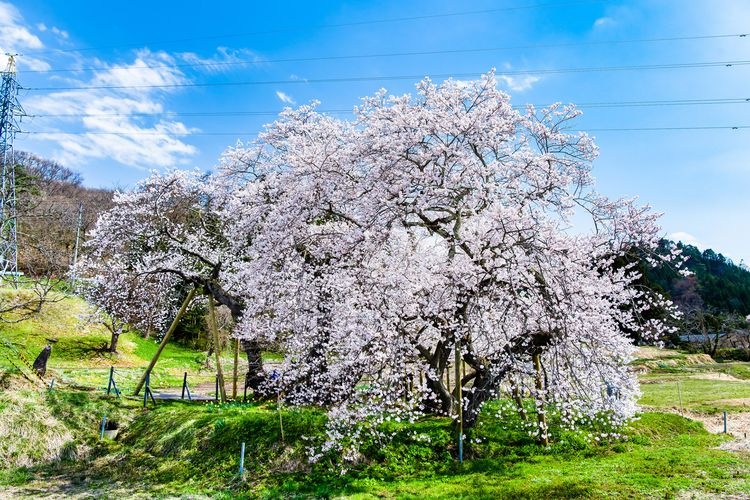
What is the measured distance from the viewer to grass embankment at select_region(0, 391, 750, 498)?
9066mm

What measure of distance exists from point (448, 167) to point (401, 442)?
21.5ft

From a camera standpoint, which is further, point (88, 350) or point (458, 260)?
point (88, 350)

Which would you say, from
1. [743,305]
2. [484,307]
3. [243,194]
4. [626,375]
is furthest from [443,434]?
[743,305]

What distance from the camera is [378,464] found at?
1040 cm

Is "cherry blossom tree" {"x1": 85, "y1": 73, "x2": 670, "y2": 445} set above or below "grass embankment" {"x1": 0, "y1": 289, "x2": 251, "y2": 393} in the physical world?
above

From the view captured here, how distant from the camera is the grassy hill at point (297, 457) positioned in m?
9.17

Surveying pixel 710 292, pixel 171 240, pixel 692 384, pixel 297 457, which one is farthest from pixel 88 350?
pixel 710 292

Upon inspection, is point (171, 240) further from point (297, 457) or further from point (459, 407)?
point (459, 407)

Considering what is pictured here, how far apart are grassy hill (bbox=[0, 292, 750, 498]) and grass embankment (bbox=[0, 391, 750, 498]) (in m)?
0.03

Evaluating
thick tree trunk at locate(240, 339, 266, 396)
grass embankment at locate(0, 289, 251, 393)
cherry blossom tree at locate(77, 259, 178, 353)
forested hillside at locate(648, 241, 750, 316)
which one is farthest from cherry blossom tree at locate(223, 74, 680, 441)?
forested hillside at locate(648, 241, 750, 316)

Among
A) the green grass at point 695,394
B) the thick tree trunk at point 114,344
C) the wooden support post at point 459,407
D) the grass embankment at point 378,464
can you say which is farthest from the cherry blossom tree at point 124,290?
the green grass at point 695,394

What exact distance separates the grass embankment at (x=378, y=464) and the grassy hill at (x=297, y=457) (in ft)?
0.10

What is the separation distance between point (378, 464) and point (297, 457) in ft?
6.21

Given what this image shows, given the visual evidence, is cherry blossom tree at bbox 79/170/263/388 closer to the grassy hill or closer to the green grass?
the grassy hill
